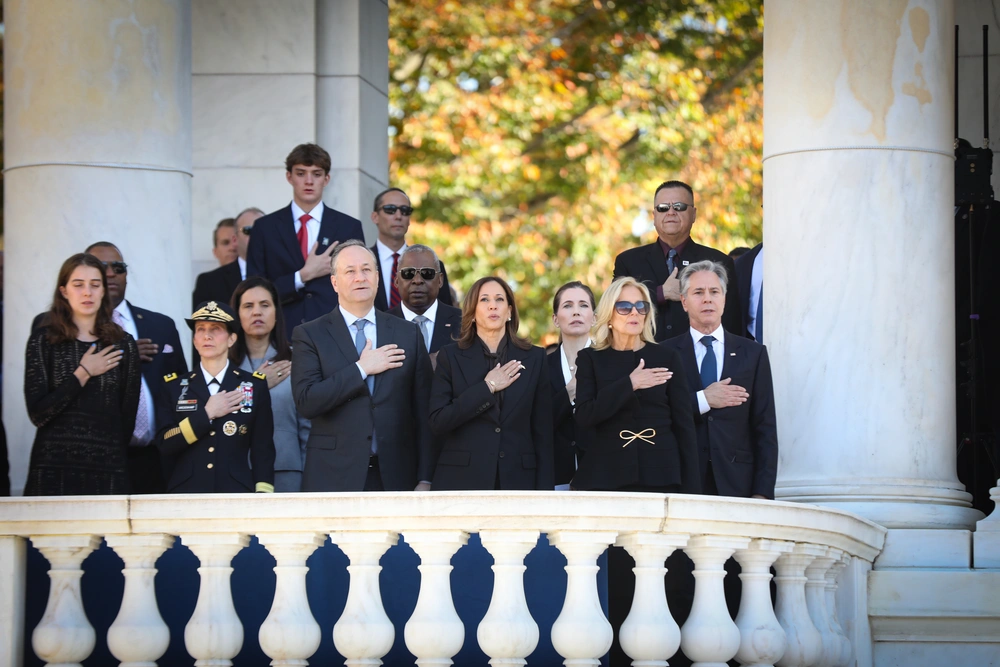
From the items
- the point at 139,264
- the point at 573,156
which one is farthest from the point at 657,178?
the point at 139,264

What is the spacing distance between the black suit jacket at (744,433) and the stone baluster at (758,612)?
4.94ft

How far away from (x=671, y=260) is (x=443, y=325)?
1779 millimetres

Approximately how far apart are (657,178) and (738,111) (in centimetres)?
182

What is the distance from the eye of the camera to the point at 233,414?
10422 millimetres

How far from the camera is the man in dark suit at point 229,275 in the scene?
1403 centimetres

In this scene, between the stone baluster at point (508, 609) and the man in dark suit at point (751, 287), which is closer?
the stone baluster at point (508, 609)

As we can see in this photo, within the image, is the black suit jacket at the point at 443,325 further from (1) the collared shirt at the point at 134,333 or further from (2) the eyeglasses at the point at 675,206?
(1) the collared shirt at the point at 134,333

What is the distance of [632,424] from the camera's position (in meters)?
9.83

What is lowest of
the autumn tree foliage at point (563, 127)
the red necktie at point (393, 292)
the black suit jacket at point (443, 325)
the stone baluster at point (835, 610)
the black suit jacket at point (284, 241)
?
the stone baluster at point (835, 610)

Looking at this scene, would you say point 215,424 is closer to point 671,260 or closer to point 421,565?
point 421,565

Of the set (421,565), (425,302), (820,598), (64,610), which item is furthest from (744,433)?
(64,610)

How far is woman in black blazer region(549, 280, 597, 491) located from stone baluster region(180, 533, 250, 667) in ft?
9.79

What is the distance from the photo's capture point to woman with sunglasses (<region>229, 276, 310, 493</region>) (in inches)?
436

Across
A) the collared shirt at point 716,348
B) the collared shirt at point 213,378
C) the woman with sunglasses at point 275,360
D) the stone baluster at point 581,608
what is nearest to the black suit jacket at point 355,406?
the collared shirt at point 213,378
